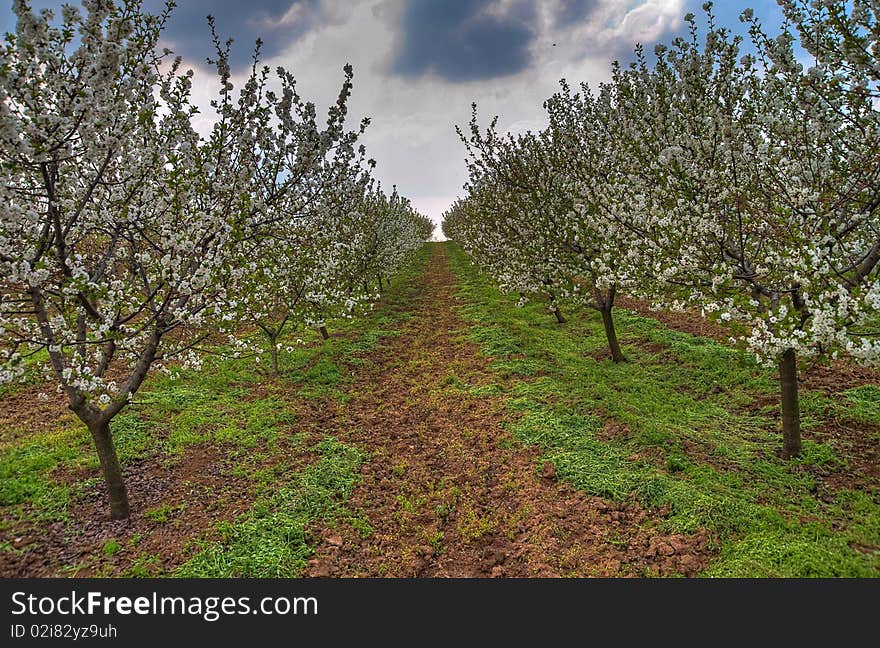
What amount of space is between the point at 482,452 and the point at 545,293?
311 inches

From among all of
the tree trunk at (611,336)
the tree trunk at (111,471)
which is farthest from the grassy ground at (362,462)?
the tree trunk at (611,336)

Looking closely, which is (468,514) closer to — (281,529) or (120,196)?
(281,529)

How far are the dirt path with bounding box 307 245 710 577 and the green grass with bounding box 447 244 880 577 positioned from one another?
1.59 ft

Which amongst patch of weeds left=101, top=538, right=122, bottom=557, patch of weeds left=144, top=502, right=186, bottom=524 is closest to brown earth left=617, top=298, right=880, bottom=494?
patch of weeds left=144, top=502, right=186, bottom=524

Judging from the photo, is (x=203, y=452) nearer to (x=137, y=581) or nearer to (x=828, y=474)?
(x=137, y=581)

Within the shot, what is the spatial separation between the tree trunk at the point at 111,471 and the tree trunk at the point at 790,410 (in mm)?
11002

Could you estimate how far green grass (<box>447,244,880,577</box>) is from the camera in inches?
230

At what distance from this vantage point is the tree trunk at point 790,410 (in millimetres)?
7891

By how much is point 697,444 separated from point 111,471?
10054mm

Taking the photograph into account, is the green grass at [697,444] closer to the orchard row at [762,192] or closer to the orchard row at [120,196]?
the orchard row at [762,192]

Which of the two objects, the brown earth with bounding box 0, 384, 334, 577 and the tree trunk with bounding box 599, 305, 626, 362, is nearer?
the brown earth with bounding box 0, 384, 334, 577

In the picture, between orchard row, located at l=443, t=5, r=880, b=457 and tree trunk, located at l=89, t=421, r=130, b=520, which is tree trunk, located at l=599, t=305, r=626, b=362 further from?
tree trunk, located at l=89, t=421, r=130, b=520

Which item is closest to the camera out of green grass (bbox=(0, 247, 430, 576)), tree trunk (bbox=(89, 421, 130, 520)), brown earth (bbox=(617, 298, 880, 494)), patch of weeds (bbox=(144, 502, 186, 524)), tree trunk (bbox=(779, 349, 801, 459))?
tree trunk (bbox=(89, 421, 130, 520))

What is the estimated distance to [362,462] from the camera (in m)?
8.93
